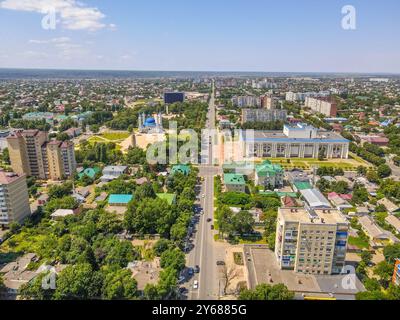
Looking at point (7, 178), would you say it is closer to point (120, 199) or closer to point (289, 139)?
point (120, 199)

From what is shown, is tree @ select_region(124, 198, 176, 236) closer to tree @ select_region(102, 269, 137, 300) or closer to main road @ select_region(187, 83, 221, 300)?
main road @ select_region(187, 83, 221, 300)

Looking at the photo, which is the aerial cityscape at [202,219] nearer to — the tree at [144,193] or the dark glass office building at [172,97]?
the tree at [144,193]

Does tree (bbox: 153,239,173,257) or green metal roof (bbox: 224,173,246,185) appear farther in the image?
green metal roof (bbox: 224,173,246,185)

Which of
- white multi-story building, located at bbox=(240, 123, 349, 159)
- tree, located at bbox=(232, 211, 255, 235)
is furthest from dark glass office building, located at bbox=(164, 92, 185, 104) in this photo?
tree, located at bbox=(232, 211, 255, 235)

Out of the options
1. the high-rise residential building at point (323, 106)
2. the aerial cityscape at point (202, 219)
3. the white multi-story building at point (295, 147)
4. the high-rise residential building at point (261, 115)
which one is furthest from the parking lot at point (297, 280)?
the high-rise residential building at point (323, 106)

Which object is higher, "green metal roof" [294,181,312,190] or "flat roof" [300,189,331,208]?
"flat roof" [300,189,331,208]

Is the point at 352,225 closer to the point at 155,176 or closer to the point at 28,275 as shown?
the point at 155,176
